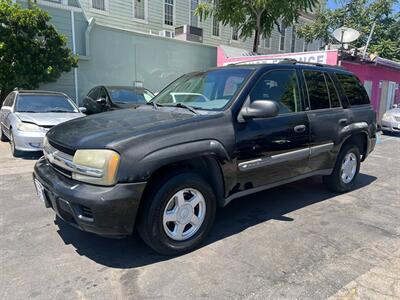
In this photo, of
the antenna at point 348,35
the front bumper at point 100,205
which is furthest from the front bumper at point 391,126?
the front bumper at point 100,205

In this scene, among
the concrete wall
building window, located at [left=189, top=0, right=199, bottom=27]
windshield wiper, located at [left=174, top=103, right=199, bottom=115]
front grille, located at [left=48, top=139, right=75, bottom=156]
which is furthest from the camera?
building window, located at [left=189, top=0, right=199, bottom=27]

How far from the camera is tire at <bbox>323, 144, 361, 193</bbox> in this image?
4.85 metres

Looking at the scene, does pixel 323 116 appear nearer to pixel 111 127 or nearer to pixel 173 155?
pixel 173 155

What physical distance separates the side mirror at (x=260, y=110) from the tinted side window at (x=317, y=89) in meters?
1.20

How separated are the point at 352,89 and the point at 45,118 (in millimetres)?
5910

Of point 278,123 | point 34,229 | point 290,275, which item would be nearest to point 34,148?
point 34,229

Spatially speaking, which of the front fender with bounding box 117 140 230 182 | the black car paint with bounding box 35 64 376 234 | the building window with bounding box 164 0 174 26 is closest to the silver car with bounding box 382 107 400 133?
the black car paint with bounding box 35 64 376 234

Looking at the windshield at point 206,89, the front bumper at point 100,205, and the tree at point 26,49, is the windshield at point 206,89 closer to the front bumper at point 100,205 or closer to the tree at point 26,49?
the front bumper at point 100,205

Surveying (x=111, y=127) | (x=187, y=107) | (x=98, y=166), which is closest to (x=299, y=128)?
(x=187, y=107)

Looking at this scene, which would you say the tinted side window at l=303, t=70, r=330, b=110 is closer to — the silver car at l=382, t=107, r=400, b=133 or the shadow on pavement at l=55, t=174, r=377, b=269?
the shadow on pavement at l=55, t=174, r=377, b=269

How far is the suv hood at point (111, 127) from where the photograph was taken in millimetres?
2795

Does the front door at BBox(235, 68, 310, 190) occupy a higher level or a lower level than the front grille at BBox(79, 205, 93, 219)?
higher

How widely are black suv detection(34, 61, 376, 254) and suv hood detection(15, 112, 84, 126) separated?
3487 millimetres

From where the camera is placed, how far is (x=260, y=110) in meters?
3.28
